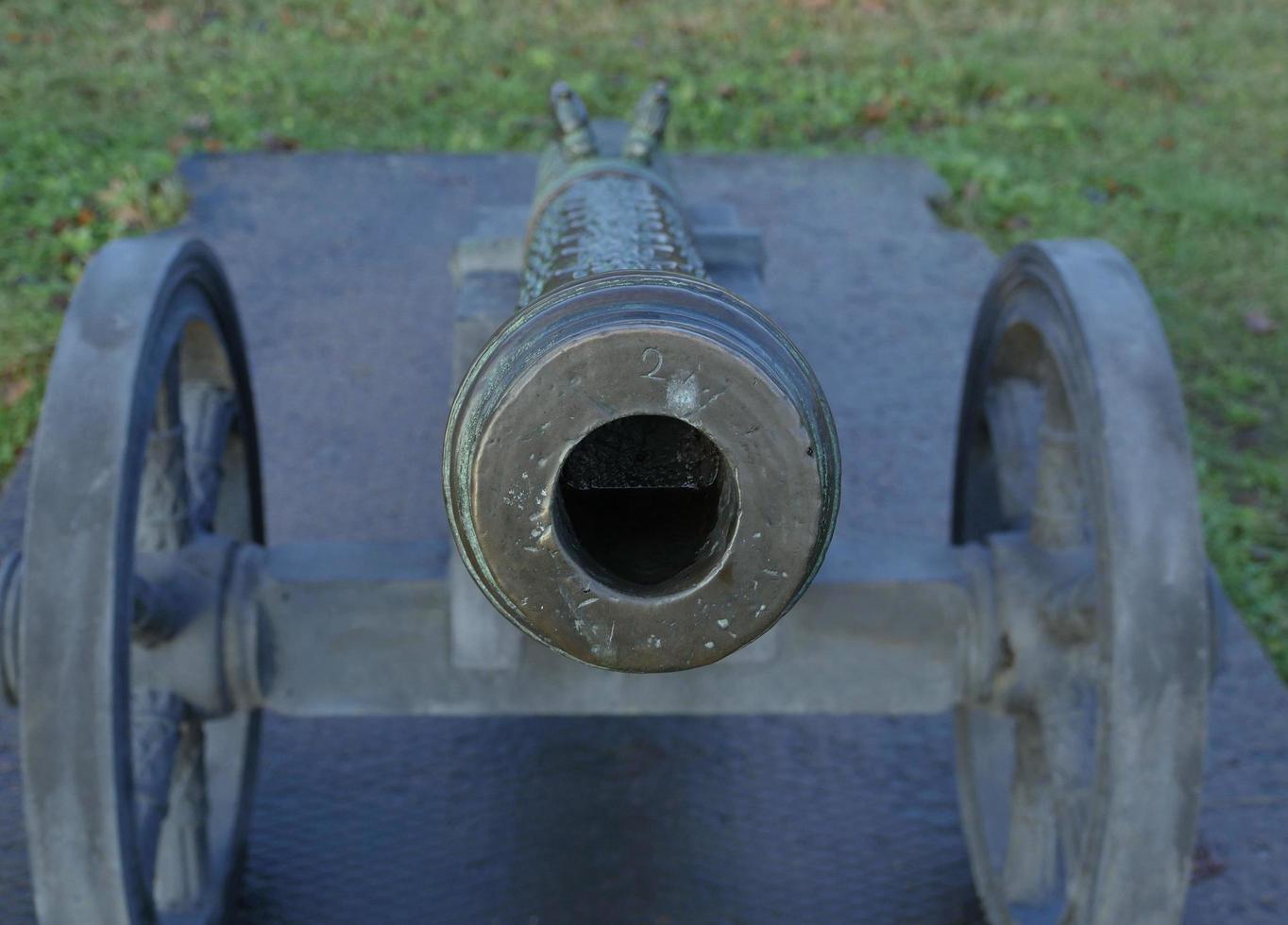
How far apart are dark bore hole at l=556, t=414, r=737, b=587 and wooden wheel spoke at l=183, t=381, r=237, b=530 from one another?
1112mm

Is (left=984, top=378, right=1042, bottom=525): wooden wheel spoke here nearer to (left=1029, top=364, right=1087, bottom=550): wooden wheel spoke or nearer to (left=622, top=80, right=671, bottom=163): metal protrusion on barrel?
(left=1029, top=364, right=1087, bottom=550): wooden wheel spoke

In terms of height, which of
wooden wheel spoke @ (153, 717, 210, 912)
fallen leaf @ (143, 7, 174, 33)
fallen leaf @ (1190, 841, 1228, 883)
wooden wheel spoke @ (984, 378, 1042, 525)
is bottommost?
fallen leaf @ (1190, 841, 1228, 883)

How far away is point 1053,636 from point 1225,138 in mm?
4290

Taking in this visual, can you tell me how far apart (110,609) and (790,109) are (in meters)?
4.52

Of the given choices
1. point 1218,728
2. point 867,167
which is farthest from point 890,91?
point 1218,728

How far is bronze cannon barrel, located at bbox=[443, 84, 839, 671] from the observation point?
1133mm

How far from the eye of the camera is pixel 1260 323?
432 centimetres

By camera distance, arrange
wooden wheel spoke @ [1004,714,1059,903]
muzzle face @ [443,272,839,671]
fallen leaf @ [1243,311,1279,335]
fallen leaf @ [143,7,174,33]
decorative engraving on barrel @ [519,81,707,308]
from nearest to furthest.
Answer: muzzle face @ [443,272,839,671] → decorative engraving on barrel @ [519,81,707,308] → wooden wheel spoke @ [1004,714,1059,903] → fallen leaf @ [1243,311,1279,335] → fallen leaf @ [143,7,174,33]

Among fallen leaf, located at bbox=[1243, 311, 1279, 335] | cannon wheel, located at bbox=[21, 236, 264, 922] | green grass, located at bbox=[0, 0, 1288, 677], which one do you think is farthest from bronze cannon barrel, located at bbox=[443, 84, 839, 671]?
fallen leaf, located at bbox=[1243, 311, 1279, 335]

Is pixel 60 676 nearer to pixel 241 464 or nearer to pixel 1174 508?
pixel 241 464

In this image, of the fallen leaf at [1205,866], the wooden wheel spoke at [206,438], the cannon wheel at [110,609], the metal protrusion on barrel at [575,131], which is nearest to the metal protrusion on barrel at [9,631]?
the cannon wheel at [110,609]

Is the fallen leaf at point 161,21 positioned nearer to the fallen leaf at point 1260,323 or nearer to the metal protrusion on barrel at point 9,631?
the fallen leaf at point 1260,323

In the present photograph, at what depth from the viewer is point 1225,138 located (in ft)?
18.6

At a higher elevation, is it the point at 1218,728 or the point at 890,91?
the point at 890,91
